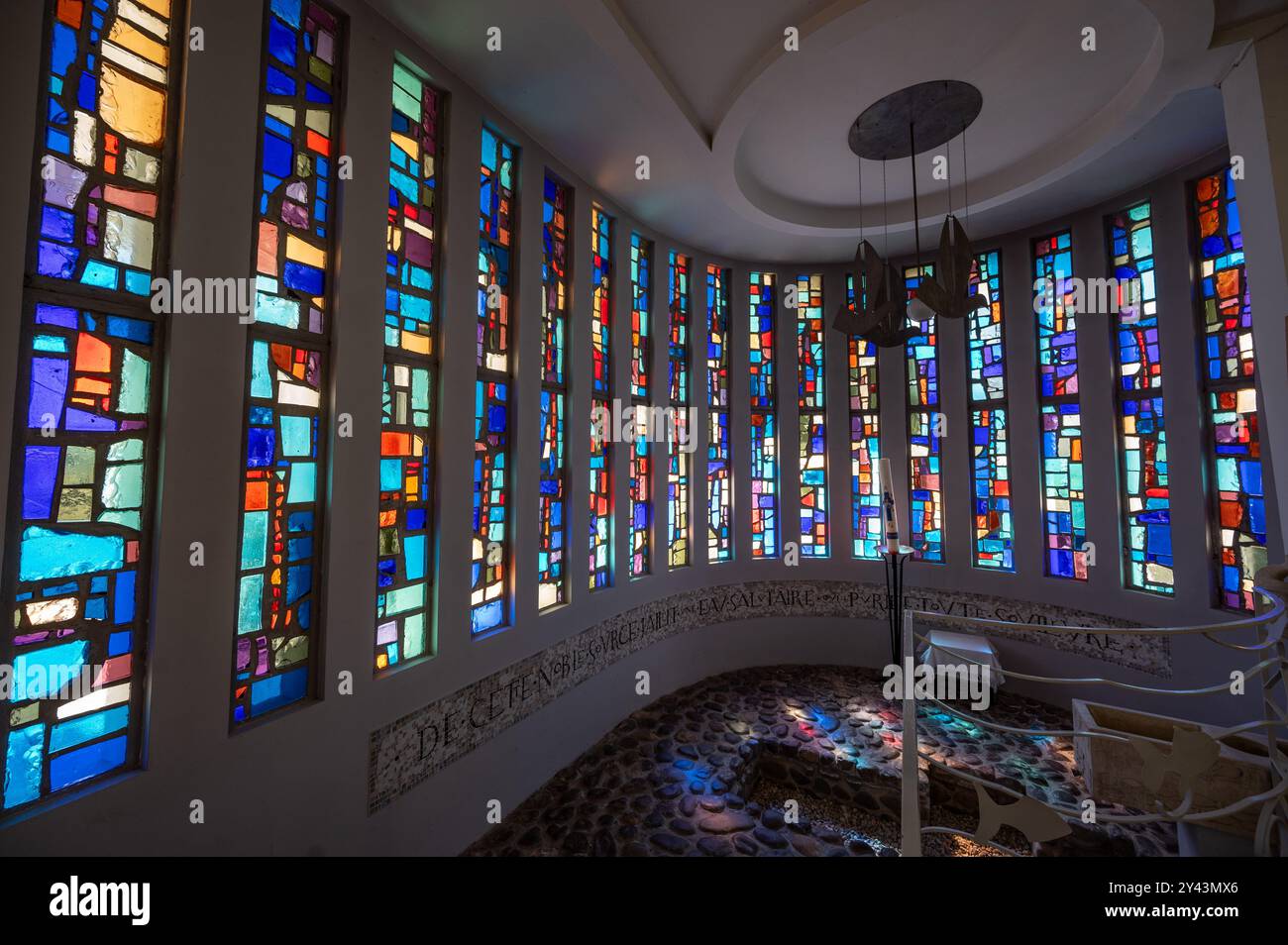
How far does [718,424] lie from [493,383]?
3.09 meters

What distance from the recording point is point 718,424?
19.6 ft

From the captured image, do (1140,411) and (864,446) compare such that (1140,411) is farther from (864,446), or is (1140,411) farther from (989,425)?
(864,446)

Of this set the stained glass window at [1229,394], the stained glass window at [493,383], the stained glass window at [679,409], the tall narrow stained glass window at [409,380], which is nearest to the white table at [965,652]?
the stained glass window at [1229,394]

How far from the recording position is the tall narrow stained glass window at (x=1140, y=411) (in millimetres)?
4449

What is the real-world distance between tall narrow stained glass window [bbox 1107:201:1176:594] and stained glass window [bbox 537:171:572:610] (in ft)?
15.7

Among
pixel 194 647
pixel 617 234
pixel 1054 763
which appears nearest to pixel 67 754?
pixel 194 647

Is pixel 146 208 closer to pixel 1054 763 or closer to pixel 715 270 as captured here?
pixel 715 270

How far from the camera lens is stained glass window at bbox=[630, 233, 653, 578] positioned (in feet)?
16.4

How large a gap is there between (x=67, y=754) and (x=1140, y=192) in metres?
7.37

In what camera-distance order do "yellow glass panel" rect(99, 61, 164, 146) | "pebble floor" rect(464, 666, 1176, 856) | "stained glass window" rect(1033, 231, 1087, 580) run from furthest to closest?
"stained glass window" rect(1033, 231, 1087, 580), "pebble floor" rect(464, 666, 1176, 856), "yellow glass panel" rect(99, 61, 164, 146)

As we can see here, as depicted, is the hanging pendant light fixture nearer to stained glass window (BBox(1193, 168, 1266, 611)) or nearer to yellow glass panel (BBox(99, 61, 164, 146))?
stained glass window (BBox(1193, 168, 1266, 611))

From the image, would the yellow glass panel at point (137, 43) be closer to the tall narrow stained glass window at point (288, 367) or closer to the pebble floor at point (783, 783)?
the tall narrow stained glass window at point (288, 367)

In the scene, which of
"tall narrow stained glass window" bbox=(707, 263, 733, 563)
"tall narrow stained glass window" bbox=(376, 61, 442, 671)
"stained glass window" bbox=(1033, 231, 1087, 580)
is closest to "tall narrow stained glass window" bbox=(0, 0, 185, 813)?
"tall narrow stained glass window" bbox=(376, 61, 442, 671)

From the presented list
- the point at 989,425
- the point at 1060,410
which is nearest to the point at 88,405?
the point at 989,425
